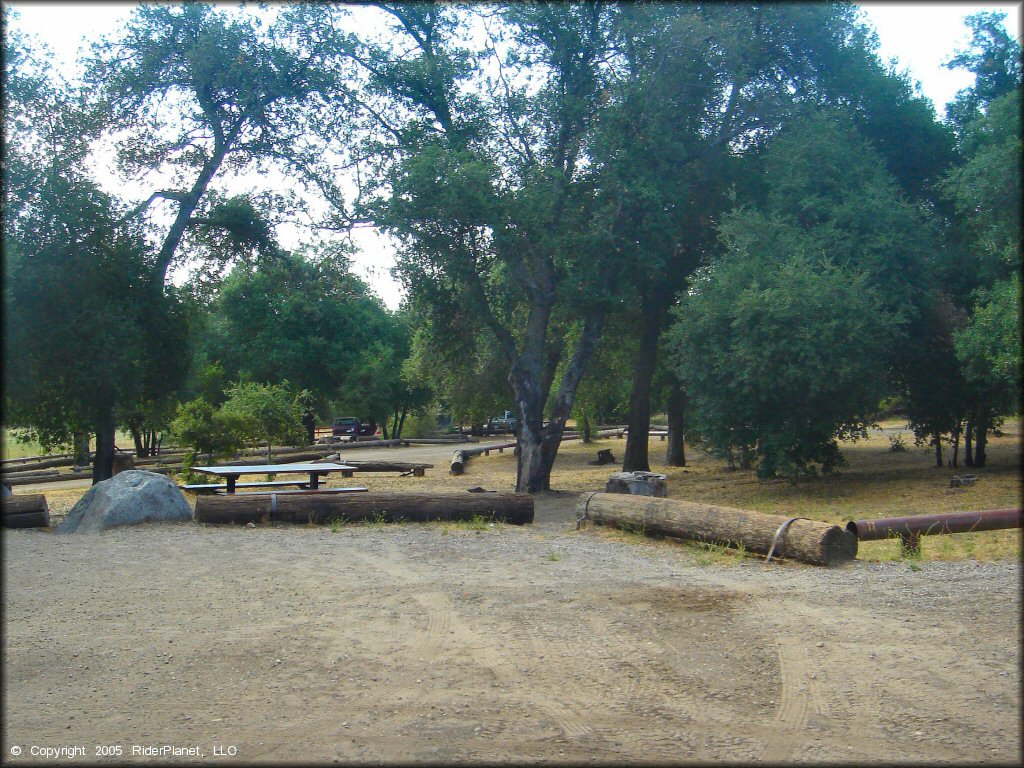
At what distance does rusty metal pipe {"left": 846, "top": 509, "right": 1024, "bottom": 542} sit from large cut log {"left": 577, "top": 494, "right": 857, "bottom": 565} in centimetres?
47

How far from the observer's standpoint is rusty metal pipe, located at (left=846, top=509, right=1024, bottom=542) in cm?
974

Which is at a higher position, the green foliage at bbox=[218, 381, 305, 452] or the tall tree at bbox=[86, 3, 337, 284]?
the tall tree at bbox=[86, 3, 337, 284]

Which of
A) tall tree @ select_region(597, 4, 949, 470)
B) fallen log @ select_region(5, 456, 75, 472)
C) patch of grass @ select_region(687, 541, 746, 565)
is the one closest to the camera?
patch of grass @ select_region(687, 541, 746, 565)

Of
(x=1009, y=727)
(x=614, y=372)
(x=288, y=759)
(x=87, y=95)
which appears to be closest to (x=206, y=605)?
(x=288, y=759)

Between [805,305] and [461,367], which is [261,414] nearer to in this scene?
[461,367]

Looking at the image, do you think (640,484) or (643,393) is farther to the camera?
(643,393)

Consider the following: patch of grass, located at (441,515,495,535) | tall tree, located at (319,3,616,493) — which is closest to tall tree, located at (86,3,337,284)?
tall tree, located at (319,3,616,493)

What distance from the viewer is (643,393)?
924 inches

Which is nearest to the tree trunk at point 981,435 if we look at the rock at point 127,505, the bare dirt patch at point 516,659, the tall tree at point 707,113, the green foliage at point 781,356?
the green foliage at point 781,356

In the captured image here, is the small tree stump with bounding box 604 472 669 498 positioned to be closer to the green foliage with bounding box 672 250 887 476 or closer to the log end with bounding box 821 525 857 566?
the green foliage with bounding box 672 250 887 476

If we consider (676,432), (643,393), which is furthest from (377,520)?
(676,432)

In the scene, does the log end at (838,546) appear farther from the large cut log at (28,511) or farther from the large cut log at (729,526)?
the large cut log at (28,511)

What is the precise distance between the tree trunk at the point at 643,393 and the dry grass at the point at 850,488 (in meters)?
1.18

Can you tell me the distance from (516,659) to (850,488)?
1439cm
